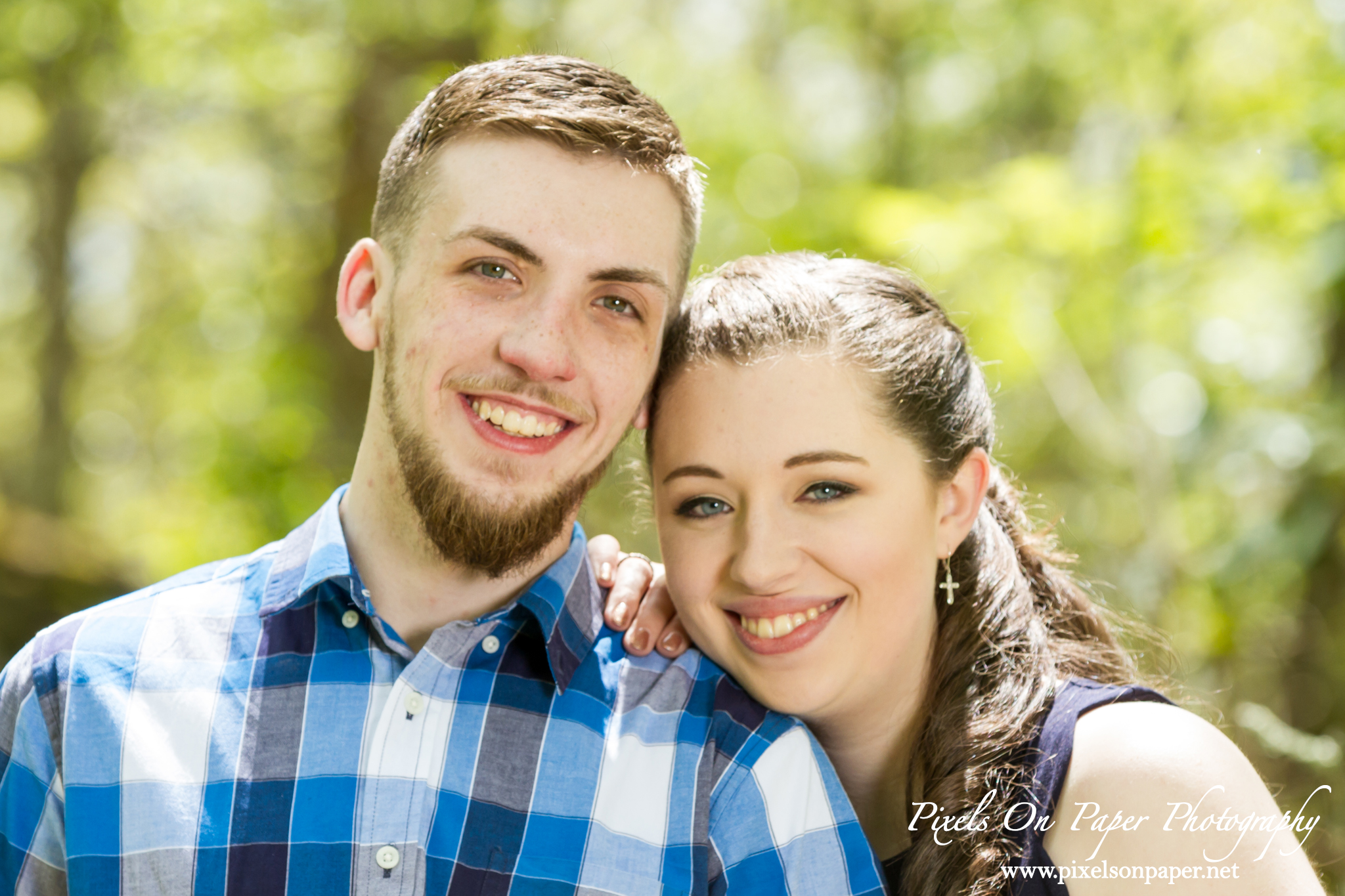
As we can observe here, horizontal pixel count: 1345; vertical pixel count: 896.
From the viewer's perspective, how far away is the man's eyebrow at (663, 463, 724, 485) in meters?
1.88

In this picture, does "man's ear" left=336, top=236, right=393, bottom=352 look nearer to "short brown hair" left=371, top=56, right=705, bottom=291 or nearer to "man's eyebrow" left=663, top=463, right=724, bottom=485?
"short brown hair" left=371, top=56, right=705, bottom=291

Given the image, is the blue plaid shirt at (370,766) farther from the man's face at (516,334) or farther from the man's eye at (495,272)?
the man's eye at (495,272)

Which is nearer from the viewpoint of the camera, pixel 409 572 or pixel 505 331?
pixel 505 331

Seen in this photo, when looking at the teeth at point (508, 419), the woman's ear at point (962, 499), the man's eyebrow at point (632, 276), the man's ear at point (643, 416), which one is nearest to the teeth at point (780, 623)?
the woman's ear at point (962, 499)

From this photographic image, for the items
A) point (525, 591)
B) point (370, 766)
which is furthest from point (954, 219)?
point (370, 766)

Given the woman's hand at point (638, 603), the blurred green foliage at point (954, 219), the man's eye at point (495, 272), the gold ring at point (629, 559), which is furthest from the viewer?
the blurred green foliage at point (954, 219)

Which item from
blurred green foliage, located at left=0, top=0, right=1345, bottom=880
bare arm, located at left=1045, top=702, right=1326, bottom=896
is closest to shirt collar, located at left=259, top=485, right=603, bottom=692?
bare arm, located at left=1045, top=702, right=1326, bottom=896

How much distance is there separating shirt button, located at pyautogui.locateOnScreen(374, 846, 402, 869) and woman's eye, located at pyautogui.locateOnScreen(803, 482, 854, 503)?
949 millimetres

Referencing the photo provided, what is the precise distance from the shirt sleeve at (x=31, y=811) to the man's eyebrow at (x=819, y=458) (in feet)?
4.47

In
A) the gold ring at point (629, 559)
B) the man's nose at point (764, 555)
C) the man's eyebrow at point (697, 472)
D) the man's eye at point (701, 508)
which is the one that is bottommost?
the gold ring at point (629, 559)

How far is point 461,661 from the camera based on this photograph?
178cm

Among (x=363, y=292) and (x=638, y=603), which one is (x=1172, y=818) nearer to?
(x=638, y=603)

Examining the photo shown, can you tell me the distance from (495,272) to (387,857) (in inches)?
40.1

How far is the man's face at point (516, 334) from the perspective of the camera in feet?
5.89
